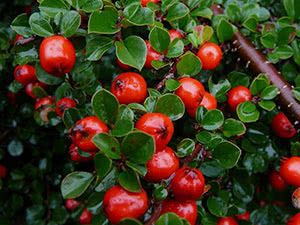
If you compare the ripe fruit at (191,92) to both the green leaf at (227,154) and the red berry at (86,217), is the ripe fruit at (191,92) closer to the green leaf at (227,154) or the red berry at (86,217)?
the green leaf at (227,154)

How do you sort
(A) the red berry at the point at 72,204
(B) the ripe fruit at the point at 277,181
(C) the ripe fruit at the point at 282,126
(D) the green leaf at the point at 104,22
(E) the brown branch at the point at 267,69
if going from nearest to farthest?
(D) the green leaf at the point at 104,22 → (E) the brown branch at the point at 267,69 → (C) the ripe fruit at the point at 282,126 → (B) the ripe fruit at the point at 277,181 → (A) the red berry at the point at 72,204

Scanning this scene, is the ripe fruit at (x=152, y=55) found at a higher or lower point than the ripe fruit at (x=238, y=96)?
higher

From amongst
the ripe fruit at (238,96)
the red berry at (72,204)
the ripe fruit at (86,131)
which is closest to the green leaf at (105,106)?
the ripe fruit at (86,131)

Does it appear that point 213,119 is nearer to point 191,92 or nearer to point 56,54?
point 191,92

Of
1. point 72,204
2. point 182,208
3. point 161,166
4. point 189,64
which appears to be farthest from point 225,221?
point 72,204

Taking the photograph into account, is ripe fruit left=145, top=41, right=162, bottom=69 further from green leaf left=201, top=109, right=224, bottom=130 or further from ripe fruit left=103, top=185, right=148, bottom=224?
ripe fruit left=103, top=185, right=148, bottom=224
